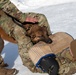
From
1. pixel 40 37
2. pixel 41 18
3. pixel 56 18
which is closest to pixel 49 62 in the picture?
pixel 40 37

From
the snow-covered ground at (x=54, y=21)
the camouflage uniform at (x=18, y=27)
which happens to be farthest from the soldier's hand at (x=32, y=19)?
the snow-covered ground at (x=54, y=21)

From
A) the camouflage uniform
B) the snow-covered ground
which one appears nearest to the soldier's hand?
the camouflage uniform

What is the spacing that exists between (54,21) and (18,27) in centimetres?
276

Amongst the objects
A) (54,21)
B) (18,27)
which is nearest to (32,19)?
(18,27)

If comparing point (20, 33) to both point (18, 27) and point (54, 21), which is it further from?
point (54, 21)

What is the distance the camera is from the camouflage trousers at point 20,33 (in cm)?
327

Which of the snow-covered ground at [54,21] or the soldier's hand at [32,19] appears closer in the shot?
the soldier's hand at [32,19]

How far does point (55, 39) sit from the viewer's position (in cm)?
315

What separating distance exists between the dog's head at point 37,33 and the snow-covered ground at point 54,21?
1.58ft

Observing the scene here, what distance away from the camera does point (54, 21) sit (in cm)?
601

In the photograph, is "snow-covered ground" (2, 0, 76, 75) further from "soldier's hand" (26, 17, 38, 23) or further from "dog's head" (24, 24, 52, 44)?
"soldier's hand" (26, 17, 38, 23)

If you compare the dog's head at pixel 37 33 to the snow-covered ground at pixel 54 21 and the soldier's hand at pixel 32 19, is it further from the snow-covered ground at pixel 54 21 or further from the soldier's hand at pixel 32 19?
the snow-covered ground at pixel 54 21

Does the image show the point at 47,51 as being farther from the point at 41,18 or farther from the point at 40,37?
the point at 41,18

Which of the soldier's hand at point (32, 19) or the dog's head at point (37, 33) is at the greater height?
the soldier's hand at point (32, 19)
